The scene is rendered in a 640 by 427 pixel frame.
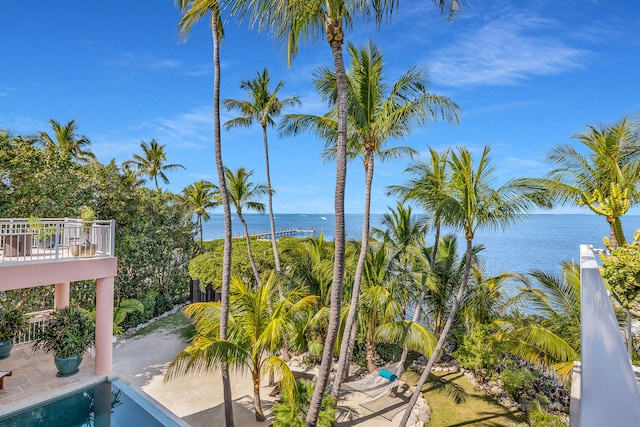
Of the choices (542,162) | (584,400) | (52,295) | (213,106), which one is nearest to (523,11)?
(542,162)

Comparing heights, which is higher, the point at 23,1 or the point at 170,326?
the point at 23,1

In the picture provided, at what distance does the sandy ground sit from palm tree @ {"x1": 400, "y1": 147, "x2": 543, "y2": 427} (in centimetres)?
133

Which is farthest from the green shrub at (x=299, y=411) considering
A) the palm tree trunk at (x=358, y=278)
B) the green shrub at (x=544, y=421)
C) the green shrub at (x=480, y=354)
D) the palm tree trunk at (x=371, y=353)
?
the green shrub at (x=480, y=354)

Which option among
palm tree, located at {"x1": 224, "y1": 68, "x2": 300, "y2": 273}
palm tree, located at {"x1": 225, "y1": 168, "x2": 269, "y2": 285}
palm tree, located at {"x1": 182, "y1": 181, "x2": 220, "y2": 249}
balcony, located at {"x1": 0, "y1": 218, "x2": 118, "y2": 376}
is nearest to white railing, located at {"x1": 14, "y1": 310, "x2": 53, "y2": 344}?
balcony, located at {"x1": 0, "y1": 218, "x2": 118, "y2": 376}

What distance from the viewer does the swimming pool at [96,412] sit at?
280 inches

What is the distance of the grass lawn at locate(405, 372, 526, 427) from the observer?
29.0ft

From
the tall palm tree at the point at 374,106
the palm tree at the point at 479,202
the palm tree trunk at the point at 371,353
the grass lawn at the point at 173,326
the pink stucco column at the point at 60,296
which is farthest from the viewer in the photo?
the grass lawn at the point at 173,326

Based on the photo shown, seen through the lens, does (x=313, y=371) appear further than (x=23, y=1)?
No

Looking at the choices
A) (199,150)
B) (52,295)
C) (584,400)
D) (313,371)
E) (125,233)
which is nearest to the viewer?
(584,400)

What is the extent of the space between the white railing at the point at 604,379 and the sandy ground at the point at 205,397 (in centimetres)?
842

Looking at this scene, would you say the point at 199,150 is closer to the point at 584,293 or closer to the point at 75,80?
the point at 75,80

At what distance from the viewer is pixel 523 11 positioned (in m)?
12.7

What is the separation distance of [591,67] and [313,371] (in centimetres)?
2664

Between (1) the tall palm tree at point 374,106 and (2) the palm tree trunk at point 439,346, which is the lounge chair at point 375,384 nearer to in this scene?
(2) the palm tree trunk at point 439,346
